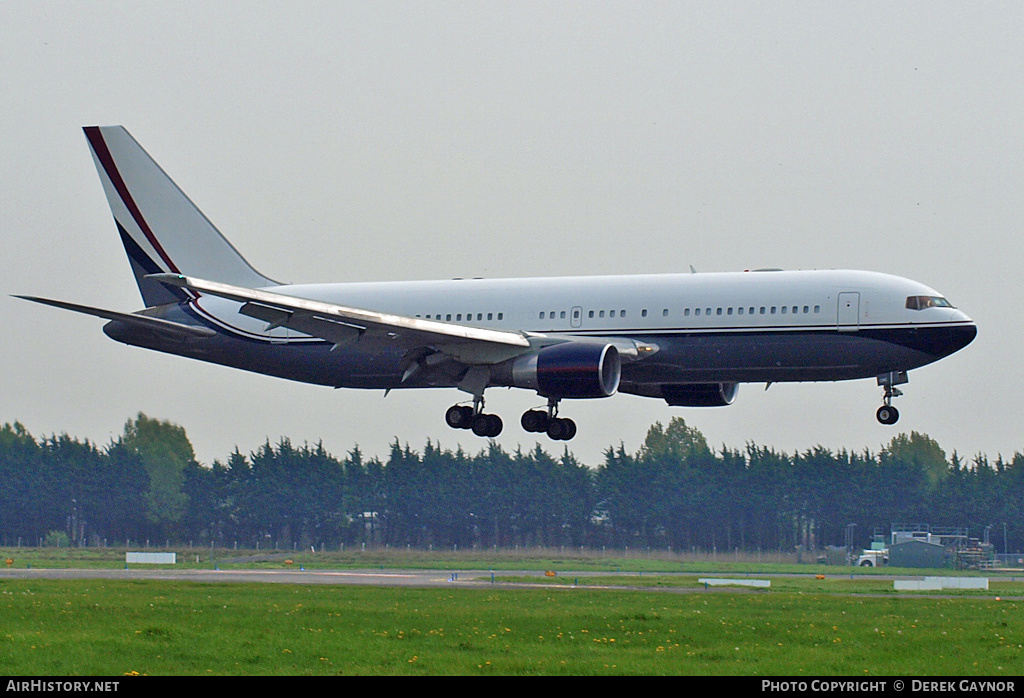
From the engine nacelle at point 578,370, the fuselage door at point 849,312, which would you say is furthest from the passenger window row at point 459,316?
the fuselage door at point 849,312

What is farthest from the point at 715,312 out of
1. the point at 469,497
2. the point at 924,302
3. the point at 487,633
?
the point at 469,497

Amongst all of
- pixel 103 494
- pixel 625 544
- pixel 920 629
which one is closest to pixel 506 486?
pixel 625 544

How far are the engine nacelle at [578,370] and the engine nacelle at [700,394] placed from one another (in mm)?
5956

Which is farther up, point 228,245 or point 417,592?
point 228,245

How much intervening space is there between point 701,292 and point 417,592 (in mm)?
13977

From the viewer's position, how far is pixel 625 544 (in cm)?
10269

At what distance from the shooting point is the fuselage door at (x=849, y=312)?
4725 centimetres

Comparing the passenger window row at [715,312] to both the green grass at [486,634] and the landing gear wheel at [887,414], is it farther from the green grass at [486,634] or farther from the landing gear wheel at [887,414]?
the green grass at [486,634]

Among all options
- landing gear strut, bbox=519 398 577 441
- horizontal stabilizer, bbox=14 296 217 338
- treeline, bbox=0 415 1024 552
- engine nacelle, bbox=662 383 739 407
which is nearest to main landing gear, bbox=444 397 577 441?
landing gear strut, bbox=519 398 577 441

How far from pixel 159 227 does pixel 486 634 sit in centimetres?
2935

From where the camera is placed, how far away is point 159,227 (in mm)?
59344

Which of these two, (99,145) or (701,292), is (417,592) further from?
(99,145)
